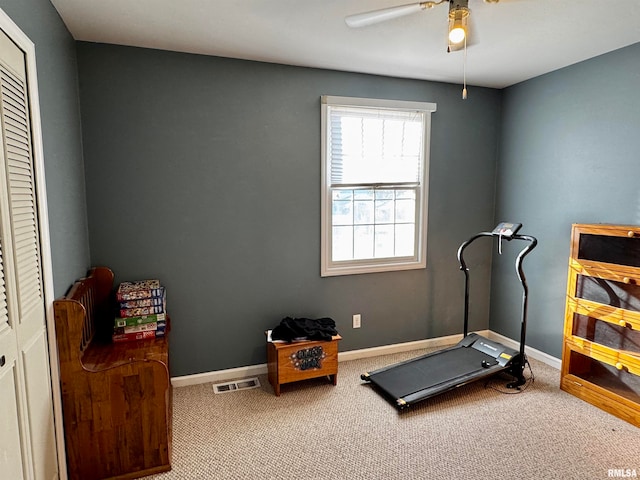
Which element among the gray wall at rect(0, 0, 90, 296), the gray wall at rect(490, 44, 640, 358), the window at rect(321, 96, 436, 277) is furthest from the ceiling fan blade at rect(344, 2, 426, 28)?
the gray wall at rect(490, 44, 640, 358)

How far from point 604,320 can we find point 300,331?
219 centimetres

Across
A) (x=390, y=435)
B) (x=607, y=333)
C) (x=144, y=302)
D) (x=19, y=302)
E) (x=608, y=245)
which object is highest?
(x=608, y=245)

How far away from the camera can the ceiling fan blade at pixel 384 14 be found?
1.71 metres

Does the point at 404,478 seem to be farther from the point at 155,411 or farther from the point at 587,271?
the point at 587,271

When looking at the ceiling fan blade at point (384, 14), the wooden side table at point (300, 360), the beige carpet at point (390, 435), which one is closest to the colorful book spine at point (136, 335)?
the beige carpet at point (390, 435)

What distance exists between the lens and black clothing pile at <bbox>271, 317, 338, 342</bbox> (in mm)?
2934

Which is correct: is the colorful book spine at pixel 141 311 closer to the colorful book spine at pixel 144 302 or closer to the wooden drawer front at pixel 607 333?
the colorful book spine at pixel 144 302

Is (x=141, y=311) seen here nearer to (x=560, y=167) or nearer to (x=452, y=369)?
(x=452, y=369)

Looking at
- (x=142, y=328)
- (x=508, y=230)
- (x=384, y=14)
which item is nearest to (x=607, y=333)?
(x=508, y=230)

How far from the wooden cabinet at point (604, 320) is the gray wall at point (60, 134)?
3.41 m

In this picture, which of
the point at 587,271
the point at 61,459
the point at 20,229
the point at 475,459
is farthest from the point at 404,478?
the point at 20,229

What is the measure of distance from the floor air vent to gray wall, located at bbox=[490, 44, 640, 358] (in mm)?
2562

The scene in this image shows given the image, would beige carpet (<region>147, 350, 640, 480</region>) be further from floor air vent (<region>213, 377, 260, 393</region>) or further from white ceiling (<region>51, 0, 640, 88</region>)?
white ceiling (<region>51, 0, 640, 88</region>)

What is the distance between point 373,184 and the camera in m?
3.44
